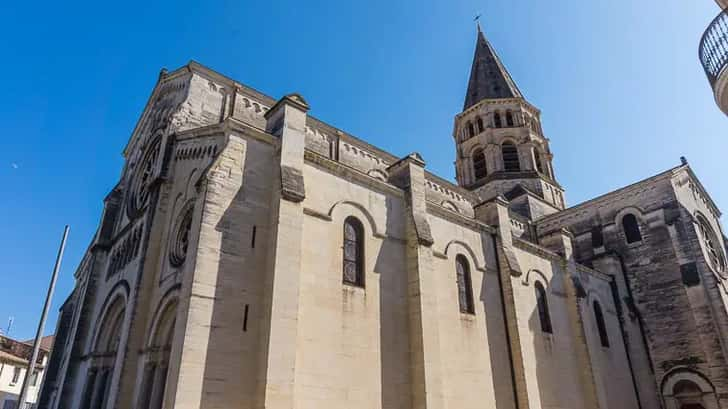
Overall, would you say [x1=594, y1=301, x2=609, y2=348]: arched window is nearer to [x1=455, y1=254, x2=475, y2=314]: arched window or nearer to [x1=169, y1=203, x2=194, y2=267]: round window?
[x1=455, y1=254, x2=475, y2=314]: arched window

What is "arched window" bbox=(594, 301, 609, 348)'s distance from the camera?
20.9 m

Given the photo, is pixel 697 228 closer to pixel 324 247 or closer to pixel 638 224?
pixel 638 224

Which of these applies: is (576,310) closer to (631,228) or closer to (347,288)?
(631,228)

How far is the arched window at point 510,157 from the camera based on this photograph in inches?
1224

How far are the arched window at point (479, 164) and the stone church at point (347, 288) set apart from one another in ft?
23.7

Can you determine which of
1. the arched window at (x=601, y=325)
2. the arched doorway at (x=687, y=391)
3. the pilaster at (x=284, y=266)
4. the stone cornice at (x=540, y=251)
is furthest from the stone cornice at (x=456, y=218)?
the arched doorway at (x=687, y=391)

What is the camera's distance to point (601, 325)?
21.4 m

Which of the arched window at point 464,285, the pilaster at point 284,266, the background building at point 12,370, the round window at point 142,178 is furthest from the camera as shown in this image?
the background building at point 12,370

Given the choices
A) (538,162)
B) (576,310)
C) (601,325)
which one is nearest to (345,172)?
(576,310)

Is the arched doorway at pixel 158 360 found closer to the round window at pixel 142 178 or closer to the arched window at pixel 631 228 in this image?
the round window at pixel 142 178

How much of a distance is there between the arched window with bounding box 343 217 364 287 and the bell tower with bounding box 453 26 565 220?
57.4 feet

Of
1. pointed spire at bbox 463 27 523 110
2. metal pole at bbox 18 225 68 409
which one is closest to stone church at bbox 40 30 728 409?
metal pole at bbox 18 225 68 409

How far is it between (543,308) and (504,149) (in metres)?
15.2

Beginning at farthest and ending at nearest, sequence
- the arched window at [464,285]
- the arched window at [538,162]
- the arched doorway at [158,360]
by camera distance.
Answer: the arched window at [538,162]
the arched window at [464,285]
the arched doorway at [158,360]
